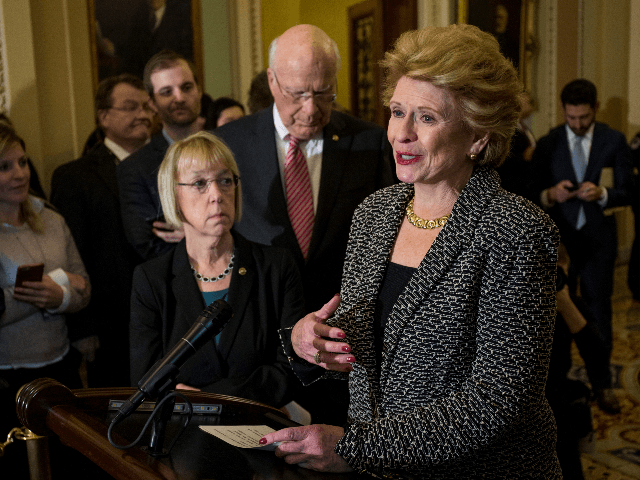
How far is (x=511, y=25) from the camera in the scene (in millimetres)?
6793

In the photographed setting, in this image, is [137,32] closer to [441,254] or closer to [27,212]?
[27,212]

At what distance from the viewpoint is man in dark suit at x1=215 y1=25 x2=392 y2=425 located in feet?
8.71

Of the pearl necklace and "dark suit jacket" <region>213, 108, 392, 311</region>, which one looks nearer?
the pearl necklace

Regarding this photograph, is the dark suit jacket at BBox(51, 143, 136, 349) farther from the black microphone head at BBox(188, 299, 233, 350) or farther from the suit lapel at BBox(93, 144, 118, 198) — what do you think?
the black microphone head at BBox(188, 299, 233, 350)

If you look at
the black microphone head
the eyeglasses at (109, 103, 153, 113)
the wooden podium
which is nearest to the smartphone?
the wooden podium

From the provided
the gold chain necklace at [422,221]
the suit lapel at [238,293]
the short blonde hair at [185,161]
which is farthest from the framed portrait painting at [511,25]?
the gold chain necklace at [422,221]

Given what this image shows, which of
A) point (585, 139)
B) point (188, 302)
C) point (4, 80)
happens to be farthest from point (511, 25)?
point (188, 302)

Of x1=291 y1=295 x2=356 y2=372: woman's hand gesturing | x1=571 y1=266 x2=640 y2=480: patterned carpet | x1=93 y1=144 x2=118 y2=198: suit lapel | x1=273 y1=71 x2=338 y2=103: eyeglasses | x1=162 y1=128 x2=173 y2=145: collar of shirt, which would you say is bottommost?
x1=571 y1=266 x2=640 y2=480: patterned carpet

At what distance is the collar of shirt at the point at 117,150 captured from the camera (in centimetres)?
379

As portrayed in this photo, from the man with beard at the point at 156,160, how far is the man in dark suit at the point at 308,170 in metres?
0.46

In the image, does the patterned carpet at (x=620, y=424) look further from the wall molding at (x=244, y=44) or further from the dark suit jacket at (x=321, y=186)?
the wall molding at (x=244, y=44)

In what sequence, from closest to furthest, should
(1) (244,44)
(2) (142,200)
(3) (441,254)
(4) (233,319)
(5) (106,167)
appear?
(3) (441,254)
(4) (233,319)
(2) (142,200)
(5) (106,167)
(1) (244,44)

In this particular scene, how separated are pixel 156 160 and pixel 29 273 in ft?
2.60

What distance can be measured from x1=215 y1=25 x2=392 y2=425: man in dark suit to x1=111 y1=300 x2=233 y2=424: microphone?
131 cm
